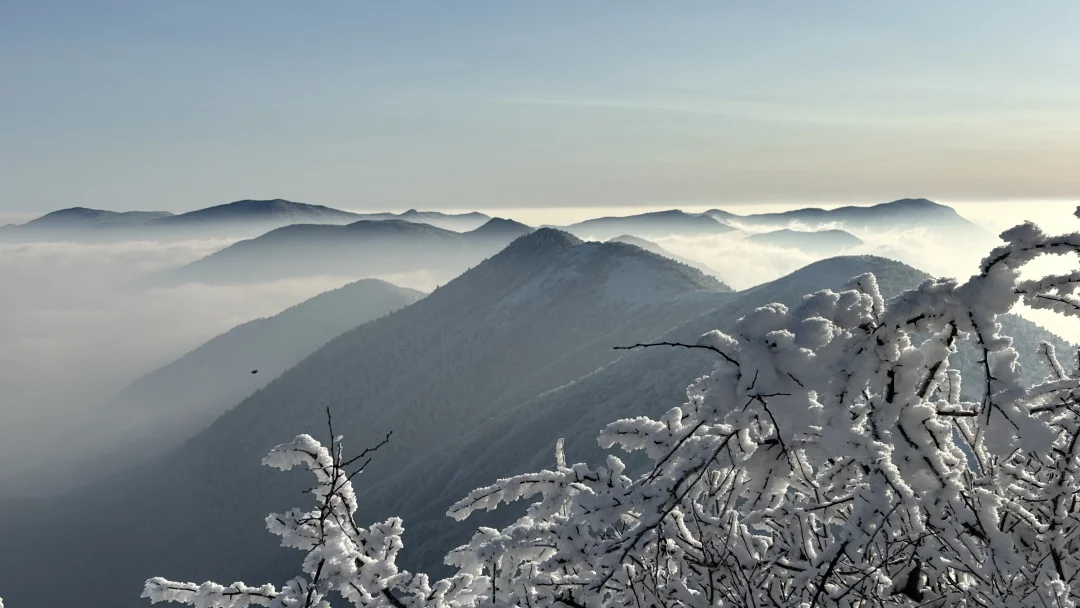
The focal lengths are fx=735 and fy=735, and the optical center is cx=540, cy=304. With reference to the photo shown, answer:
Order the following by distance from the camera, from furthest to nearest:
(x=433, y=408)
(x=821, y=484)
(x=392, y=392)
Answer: (x=392, y=392), (x=433, y=408), (x=821, y=484)

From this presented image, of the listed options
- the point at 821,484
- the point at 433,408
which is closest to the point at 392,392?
the point at 433,408

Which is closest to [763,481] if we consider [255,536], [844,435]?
[844,435]

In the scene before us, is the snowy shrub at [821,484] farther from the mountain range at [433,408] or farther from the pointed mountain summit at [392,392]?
the pointed mountain summit at [392,392]

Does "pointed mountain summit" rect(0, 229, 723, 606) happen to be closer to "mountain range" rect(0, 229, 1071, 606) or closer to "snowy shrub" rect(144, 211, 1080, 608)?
"mountain range" rect(0, 229, 1071, 606)

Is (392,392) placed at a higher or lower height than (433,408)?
lower

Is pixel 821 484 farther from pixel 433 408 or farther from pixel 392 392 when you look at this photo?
pixel 392 392
